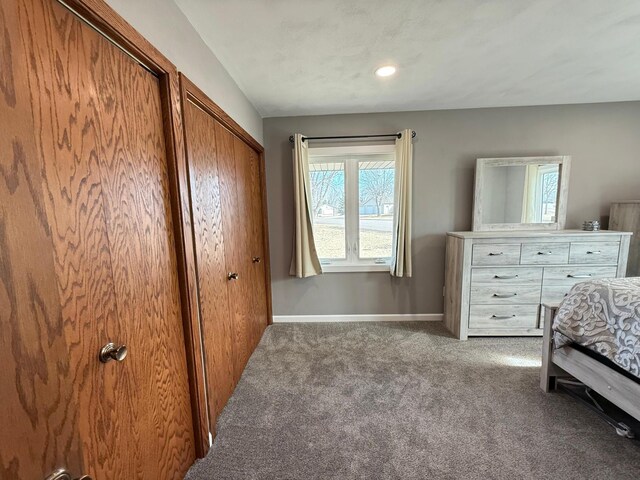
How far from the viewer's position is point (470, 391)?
72.2 inches

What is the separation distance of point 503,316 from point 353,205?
5.92 feet

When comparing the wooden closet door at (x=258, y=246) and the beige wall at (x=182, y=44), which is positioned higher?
the beige wall at (x=182, y=44)

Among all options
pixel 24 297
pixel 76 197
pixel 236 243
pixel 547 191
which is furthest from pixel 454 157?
pixel 24 297

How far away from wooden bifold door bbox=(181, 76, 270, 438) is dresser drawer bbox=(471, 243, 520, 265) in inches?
81.3

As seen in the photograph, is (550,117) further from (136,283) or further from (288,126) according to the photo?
(136,283)

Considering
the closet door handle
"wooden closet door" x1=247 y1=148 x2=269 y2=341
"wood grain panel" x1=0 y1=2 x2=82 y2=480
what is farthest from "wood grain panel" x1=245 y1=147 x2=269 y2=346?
"wood grain panel" x1=0 y1=2 x2=82 y2=480

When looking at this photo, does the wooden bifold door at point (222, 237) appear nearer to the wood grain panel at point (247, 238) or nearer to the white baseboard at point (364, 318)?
the wood grain panel at point (247, 238)

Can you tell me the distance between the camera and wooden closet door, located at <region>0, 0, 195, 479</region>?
0.59m

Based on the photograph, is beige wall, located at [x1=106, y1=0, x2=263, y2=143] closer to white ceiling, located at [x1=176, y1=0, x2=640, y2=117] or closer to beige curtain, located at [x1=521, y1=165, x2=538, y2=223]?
white ceiling, located at [x1=176, y1=0, x2=640, y2=117]

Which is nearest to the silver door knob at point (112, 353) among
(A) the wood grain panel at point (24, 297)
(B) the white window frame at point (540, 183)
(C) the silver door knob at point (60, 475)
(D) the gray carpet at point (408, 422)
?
(A) the wood grain panel at point (24, 297)

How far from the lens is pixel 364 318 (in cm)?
300

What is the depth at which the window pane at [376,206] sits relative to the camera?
284cm

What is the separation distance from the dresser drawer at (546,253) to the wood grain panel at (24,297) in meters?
3.08

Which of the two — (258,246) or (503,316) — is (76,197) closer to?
(258,246)
